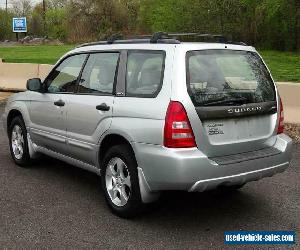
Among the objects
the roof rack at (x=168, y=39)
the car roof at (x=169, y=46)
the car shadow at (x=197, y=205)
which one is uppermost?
the roof rack at (x=168, y=39)

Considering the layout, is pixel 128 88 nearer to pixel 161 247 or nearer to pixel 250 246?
pixel 161 247

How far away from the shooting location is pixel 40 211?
476 centimetres

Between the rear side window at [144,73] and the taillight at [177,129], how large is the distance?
1.03 ft

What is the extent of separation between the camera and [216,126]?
13.7ft

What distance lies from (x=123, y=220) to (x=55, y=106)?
1714mm

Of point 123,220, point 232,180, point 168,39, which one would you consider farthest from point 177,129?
point 123,220

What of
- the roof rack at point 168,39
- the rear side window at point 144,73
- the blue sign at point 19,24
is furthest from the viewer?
the blue sign at point 19,24

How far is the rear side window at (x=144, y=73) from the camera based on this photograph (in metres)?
4.30

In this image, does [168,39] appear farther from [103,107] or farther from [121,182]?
[121,182]

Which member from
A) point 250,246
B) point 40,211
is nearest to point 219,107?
point 250,246

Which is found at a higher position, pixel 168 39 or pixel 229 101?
pixel 168 39

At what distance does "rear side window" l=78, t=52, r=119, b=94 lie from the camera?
483 cm

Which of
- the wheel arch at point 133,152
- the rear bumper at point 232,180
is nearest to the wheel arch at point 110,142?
the wheel arch at point 133,152

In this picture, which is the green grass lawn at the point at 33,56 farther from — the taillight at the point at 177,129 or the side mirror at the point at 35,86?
the taillight at the point at 177,129
